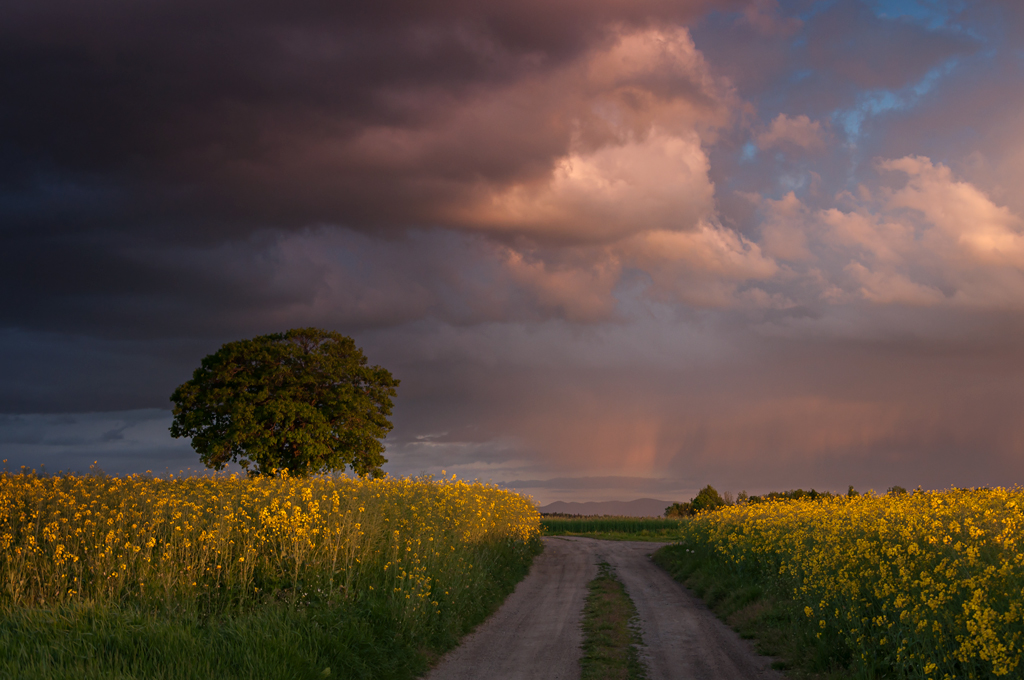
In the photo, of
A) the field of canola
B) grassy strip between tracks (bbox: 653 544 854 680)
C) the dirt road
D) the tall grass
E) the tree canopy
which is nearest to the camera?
the field of canola

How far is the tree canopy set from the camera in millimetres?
37438

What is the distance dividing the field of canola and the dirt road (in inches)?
65.3

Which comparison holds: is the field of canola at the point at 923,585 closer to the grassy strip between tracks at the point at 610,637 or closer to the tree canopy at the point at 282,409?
the grassy strip between tracks at the point at 610,637

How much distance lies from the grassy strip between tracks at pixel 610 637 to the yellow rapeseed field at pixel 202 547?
303cm

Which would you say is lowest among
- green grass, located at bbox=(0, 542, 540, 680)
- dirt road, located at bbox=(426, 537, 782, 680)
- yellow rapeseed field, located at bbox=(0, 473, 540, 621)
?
dirt road, located at bbox=(426, 537, 782, 680)

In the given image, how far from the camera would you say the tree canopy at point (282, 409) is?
37438mm

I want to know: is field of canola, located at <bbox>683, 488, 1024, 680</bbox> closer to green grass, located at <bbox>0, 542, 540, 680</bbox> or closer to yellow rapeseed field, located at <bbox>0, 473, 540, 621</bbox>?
green grass, located at <bbox>0, 542, 540, 680</bbox>

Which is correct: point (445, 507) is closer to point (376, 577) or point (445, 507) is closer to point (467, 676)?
point (376, 577)

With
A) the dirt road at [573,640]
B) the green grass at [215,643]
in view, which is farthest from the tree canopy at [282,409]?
the green grass at [215,643]

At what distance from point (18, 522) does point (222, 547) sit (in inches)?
153

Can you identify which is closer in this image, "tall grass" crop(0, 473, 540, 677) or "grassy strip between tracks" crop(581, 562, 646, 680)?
"tall grass" crop(0, 473, 540, 677)

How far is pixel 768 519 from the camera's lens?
1927 cm

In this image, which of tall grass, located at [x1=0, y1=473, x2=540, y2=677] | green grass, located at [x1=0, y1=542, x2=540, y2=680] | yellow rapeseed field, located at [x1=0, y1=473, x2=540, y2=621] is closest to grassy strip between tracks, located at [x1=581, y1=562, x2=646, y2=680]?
tall grass, located at [x1=0, y1=473, x2=540, y2=677]

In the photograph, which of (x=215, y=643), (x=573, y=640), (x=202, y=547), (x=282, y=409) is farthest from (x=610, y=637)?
(x=282, y=409)
